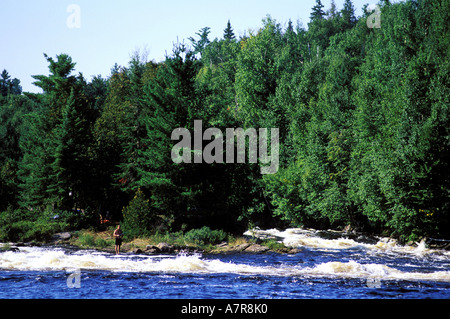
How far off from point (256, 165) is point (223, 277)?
104 feet

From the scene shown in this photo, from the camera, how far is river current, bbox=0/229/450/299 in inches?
703

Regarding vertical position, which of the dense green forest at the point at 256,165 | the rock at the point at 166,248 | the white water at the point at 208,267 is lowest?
the rock at the point at 166,248

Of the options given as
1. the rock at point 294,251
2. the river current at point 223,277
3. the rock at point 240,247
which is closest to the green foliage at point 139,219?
the river current at point 223,277

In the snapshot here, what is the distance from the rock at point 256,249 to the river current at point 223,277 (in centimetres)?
239

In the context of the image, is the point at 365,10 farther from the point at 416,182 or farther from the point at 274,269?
the point at 274,269

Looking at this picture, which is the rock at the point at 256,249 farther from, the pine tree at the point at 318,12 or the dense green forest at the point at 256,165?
the pine tree at the point at 318,12

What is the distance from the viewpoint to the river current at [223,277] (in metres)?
17.8

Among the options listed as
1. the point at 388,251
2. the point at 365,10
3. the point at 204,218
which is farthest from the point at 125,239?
the point at 365,10

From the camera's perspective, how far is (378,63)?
189 ft

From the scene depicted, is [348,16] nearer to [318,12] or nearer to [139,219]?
[318,12]
